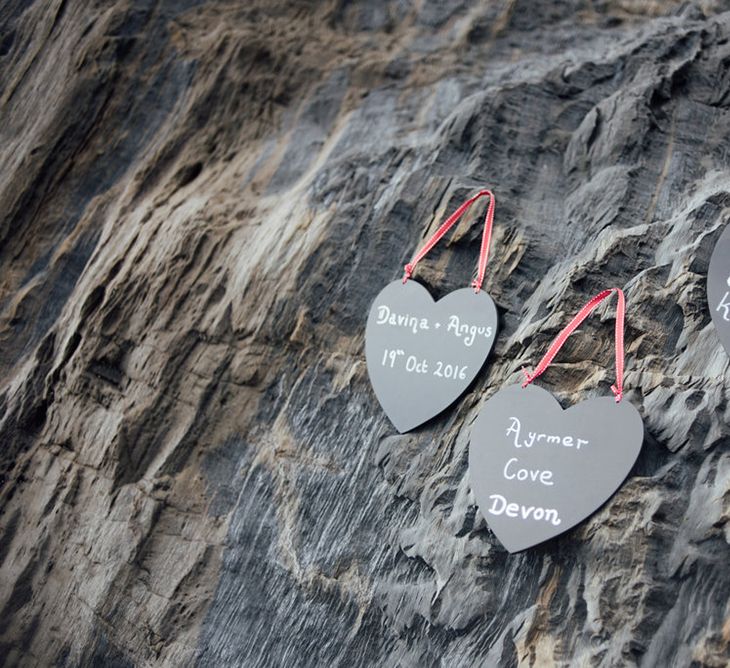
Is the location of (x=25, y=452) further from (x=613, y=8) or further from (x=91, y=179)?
(x=613, y=8)

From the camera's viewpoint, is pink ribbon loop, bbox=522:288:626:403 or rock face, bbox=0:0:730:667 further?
pink ribbon loop, bbox=522:288:626:403

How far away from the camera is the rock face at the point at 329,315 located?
8.52ft

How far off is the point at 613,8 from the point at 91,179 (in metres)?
2.26

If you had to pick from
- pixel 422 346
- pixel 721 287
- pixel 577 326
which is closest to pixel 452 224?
pixel 422 346

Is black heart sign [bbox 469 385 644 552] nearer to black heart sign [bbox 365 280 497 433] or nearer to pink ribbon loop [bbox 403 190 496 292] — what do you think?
black heart sign [bbox 365 280 497 433]

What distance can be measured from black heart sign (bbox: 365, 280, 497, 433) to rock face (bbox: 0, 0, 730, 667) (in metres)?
0.06

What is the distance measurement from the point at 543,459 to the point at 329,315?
3.23 ft

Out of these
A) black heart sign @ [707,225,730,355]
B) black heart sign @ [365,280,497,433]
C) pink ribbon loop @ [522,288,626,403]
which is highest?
black heart sign @ [707,225,730,355]

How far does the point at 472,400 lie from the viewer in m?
3.00

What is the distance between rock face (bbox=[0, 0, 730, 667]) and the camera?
260cm

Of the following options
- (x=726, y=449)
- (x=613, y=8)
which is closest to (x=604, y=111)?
(x=613, y=8)

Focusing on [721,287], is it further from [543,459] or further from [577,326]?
[543,459]

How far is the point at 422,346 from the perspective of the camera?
10.4 feet

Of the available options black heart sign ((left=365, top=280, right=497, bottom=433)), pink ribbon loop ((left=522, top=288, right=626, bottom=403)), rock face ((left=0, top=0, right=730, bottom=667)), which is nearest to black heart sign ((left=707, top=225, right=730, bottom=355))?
rock face ((left=0, top=0, right=730, bottom=667))
